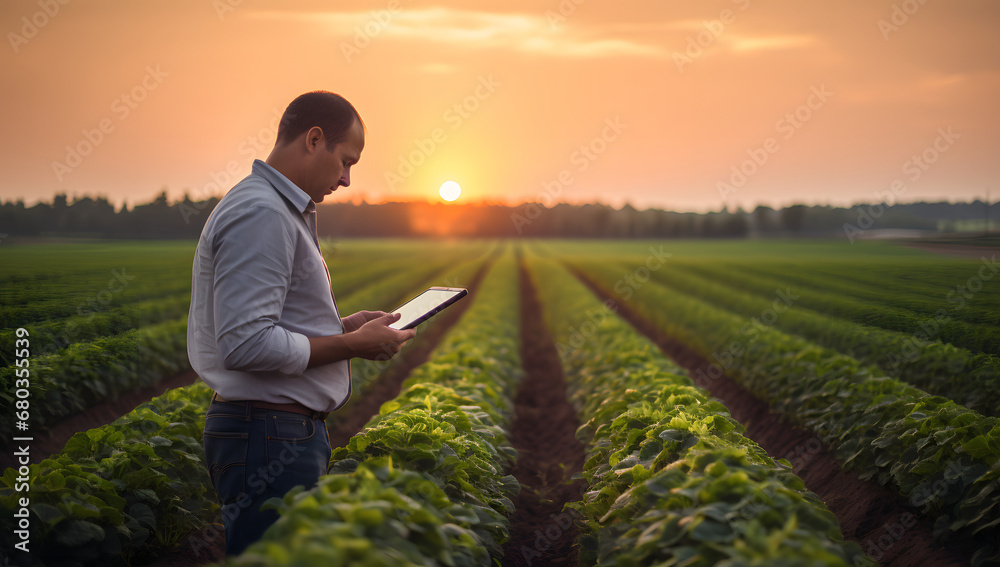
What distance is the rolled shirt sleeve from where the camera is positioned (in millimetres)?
1968

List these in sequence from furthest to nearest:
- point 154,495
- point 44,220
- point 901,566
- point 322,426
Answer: point 44,220, point 901,566, point 154,495, point 322,426

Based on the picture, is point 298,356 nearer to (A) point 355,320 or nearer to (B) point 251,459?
(B) point 251,459

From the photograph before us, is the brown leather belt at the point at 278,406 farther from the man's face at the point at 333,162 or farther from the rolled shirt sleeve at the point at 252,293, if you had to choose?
the man's face at the point at 333,162

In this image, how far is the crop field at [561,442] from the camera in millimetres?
2363

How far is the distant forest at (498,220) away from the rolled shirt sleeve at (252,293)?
20.4 ft

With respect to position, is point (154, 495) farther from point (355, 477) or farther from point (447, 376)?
point (447, 376)

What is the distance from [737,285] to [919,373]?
17.1 meters

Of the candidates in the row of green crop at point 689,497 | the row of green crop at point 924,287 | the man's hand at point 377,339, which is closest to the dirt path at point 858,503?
the row of green crop at point 689,497

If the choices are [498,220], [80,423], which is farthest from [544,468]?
[498,220]

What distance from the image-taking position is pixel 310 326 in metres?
2.28

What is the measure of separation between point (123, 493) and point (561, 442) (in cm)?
520

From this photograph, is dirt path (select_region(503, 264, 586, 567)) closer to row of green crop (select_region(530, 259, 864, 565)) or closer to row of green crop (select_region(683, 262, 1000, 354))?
row of green crop (select_region(530, 259, 864, 565))

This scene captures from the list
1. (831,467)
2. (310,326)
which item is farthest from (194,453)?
(831,467)

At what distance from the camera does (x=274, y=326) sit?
2027mm
